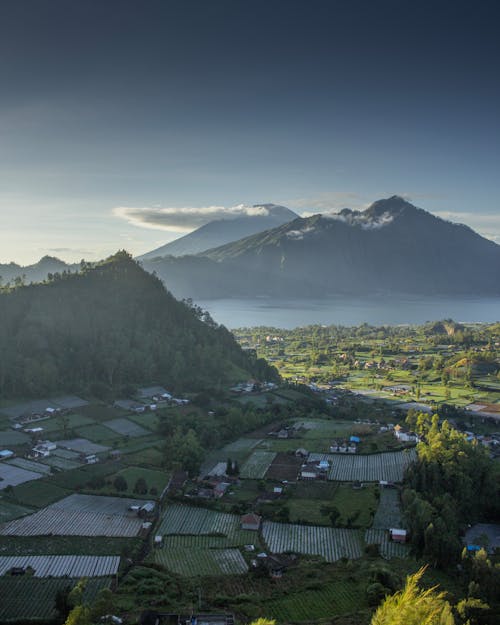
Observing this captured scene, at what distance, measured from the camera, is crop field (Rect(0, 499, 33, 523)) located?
918 inches

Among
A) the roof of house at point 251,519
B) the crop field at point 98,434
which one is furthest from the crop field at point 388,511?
the crop field at point 98,434

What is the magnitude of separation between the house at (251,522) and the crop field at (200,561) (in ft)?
6.51

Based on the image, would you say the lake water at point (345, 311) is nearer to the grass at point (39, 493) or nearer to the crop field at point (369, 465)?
the crop field at point (369, 465)

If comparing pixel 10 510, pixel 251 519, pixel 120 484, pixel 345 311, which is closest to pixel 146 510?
pixel 120 484

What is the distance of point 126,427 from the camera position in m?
37.5

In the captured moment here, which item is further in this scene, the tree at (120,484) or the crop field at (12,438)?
the crop field at (12,438)

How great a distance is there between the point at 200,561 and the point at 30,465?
43.7 feet

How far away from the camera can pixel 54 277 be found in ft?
195

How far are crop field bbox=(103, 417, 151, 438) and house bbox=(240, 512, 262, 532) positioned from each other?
46.1ft

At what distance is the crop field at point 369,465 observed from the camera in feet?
95.3

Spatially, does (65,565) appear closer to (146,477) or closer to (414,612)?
(146,477)

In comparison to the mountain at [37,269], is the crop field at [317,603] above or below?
below

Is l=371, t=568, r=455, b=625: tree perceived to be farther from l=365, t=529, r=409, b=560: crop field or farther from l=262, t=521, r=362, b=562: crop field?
l=365, t=529, r=409, b=560: crop field

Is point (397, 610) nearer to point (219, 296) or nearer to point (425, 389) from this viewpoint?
point (425, 389)
